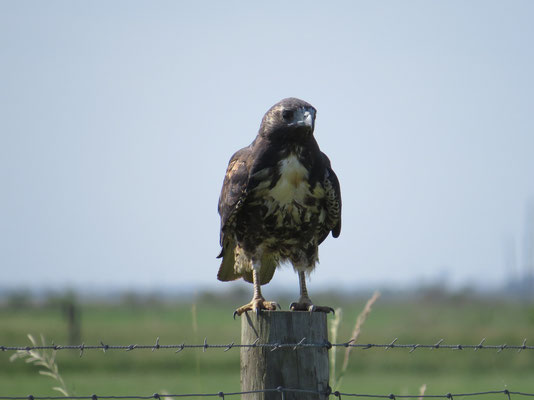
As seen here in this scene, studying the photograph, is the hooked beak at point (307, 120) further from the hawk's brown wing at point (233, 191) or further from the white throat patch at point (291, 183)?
the hawk's brown wing at point (233, 191)

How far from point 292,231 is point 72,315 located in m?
19.3

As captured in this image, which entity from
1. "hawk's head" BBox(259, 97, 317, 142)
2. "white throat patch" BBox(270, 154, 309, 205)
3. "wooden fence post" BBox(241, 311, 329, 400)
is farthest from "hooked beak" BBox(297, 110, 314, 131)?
"wooden fence post" BBox(241, 311, 329, 400)

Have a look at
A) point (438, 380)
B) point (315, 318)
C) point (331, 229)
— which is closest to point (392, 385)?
point (438, 380)

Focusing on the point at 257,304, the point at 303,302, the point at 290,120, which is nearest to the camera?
the point at 257,304

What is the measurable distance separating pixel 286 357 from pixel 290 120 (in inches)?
70.2

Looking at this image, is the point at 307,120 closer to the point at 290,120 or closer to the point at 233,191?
the point at 290,120

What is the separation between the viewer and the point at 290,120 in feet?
15.7

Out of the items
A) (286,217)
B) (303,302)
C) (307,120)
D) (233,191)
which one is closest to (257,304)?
(303,302)

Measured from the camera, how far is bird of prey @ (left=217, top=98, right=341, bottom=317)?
4840 mm

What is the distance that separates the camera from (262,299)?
470 centimetres

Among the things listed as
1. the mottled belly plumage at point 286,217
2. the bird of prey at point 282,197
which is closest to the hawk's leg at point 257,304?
the bird of prey at point 282,197

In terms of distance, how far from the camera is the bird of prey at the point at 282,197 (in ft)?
15.9

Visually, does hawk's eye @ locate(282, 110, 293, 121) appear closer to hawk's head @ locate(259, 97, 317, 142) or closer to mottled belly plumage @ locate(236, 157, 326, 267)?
Answer: hawk's head @ locate(259, 97, 317, 142)

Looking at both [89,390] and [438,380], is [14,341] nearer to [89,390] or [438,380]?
[89,390]
